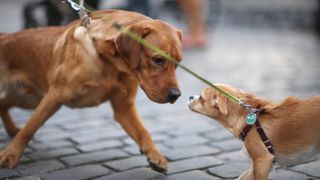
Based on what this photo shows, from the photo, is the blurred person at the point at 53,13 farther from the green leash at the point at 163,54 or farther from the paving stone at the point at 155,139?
the green leash at the point at 163,54

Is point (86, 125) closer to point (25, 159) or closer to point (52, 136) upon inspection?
point (52, 136)

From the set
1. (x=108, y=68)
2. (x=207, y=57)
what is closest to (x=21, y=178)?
(x=108, y=68)

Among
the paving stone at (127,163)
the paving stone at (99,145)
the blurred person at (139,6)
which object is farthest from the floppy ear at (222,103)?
the blurred person at (139,6)

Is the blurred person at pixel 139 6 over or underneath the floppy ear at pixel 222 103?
underneath

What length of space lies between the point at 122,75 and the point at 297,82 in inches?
164

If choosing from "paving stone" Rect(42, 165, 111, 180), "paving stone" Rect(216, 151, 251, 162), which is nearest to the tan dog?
"paving stone" Rect(216, 151, 251, 162)

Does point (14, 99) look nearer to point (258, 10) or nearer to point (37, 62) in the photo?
point (37, 62)

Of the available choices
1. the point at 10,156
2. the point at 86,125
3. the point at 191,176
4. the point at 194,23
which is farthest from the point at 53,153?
the point at 194,23

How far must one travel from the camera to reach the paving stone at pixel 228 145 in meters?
4.91

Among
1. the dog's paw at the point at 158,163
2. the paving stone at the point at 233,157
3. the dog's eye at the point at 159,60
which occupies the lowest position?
the paving stone at the point at 233,157

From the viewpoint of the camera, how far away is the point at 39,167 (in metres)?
4.34

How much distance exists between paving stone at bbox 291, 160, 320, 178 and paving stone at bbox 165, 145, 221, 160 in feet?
2.57

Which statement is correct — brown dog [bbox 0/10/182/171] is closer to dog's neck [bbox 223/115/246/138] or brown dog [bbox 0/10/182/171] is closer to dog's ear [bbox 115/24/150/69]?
dog's ear [bbox 115/24/150/69]

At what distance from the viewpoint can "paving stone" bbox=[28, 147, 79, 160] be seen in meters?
4.65
